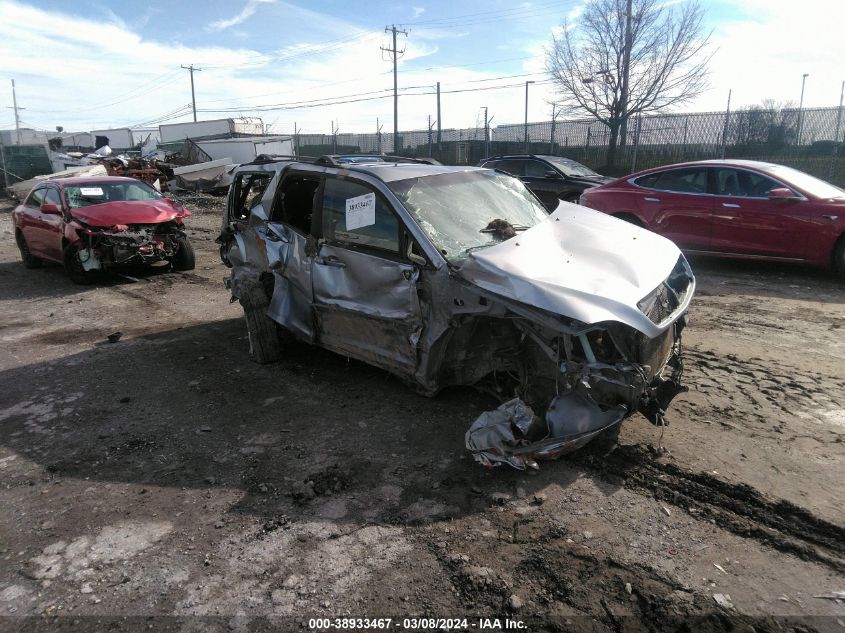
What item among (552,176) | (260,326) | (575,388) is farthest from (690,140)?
(575,388)

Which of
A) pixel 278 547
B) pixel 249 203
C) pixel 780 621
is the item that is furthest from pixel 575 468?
pixel 249 203

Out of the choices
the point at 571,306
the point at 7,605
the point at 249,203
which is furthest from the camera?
the point at 249,203

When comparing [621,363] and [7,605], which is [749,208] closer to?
[621,363]

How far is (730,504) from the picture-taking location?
3.06 metres

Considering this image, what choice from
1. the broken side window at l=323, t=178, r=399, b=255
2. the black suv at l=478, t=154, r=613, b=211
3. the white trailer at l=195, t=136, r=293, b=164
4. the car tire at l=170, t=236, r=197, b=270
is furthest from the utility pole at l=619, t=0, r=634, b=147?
the broken side window at l=323, t=178, r=399, b=255

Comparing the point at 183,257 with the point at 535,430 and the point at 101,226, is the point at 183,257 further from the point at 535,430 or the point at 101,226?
the point at 535,430

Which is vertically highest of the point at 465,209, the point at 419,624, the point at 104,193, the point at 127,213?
the point at 465,209

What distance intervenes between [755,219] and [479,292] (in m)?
6.18

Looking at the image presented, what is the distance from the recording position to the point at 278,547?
2896 millimetres

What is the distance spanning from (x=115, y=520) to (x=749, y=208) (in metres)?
8.28

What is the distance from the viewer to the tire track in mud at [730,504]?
2.75m

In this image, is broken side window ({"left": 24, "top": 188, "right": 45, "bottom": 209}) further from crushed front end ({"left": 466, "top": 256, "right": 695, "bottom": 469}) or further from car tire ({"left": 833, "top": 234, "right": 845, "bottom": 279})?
car tire ({"left": 833, "top": 234, "right": 845, "bottom": 279})

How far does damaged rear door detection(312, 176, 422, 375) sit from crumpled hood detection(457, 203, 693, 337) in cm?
63

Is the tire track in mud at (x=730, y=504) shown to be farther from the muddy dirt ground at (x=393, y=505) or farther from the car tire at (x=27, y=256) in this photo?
the car tire at (x=27, y=256)
